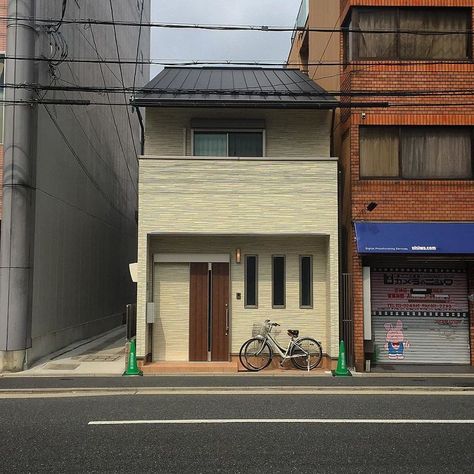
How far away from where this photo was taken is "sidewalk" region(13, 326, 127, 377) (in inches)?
493

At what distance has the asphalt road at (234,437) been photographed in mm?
5758

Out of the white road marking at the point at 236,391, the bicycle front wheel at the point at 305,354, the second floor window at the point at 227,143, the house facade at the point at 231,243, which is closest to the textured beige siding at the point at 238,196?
the house facade at the point at 231,243

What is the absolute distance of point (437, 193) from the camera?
13.6 meters

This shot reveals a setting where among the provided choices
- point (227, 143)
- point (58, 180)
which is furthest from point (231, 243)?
point (58, 180)

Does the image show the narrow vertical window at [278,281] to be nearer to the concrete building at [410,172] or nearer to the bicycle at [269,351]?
the bicycle at [269,351]

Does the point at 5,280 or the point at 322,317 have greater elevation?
the point at 5,280

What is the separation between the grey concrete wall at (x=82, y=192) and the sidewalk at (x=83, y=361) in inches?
15.3

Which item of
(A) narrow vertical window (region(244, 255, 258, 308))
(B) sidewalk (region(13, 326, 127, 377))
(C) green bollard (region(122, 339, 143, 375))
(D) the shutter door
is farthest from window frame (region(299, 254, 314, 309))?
(B) sidewalk (region(13, 326, 127, 377))

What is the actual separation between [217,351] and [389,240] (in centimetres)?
485

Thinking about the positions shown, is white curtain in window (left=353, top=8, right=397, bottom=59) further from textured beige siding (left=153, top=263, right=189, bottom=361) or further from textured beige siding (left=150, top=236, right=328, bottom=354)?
textured beige siding (left=153, top=263, right=189, bottom=361)

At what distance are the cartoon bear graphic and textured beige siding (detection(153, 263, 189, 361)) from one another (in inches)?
192

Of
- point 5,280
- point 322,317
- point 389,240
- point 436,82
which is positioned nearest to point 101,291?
point 5,280

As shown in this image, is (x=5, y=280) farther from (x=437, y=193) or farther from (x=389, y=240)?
(x=437, y=193)

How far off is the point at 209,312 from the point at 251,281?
4.19 feet
